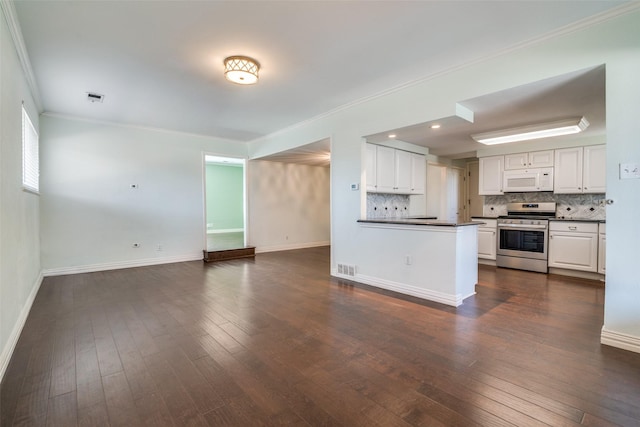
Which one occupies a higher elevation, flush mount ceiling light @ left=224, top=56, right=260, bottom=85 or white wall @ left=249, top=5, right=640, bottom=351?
flush mount ceiling light @ left=224, top=56, right=260, bottom=85

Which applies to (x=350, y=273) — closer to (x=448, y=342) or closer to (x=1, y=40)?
(x=448, y=342)

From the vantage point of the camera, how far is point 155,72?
328cm

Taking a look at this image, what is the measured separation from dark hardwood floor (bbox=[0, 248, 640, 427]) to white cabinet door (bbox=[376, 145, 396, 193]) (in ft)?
6.11

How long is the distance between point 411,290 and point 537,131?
2.98 metres

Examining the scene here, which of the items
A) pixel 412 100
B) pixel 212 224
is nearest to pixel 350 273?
pixel 412 100

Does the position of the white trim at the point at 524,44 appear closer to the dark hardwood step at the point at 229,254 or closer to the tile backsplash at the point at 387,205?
the tile backsplash at the point at 387,205

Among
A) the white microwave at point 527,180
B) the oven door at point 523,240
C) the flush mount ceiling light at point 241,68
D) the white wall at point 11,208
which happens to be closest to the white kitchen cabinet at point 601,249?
the oven door at point 523,240

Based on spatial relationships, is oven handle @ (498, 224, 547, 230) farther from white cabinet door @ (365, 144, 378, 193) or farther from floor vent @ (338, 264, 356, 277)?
floor vent @ (338, 264, 356, 277)

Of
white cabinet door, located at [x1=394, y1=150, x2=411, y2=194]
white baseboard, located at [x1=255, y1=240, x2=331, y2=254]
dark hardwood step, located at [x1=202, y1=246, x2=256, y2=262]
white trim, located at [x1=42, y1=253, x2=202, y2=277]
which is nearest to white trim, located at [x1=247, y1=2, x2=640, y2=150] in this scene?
white cabinet door, located at [x1=394, y1=150, x2=411, y2=194]

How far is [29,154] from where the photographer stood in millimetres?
3750

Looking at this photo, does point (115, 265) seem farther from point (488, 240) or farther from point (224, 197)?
point (488, 240)

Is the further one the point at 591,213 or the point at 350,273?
the point at 591,213

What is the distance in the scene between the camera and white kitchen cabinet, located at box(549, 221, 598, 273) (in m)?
4.58

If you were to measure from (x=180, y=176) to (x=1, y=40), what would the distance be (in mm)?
4057
